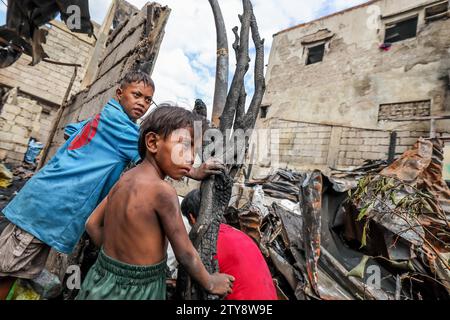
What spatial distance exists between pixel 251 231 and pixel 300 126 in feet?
30.4

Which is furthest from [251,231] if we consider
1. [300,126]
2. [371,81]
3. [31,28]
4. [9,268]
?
[371,81]

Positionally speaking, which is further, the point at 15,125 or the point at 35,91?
the point at 35,91

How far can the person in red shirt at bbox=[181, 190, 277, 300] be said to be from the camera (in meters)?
1.30

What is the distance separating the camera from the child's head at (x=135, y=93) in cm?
177

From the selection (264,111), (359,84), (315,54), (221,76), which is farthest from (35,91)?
(359,84)

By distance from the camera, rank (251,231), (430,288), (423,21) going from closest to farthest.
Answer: (430,288) < (251,231) < (423,21)

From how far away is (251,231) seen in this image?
2547 mm

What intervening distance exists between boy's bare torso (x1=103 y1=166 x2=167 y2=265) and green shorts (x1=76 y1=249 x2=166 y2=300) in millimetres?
28

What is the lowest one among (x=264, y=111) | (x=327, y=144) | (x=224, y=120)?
(x=224, y=120)

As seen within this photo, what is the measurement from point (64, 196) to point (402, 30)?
12767 mm

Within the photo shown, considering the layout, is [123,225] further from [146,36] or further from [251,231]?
[146,36]

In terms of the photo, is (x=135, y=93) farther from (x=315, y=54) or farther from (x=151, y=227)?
(x=315, y=54)

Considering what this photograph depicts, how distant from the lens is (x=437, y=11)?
894 centimetres

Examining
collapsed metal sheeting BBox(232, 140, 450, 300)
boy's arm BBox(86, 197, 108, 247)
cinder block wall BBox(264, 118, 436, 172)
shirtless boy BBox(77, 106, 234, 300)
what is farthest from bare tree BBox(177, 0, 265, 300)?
cinder block wall BBox(264, 118, 436, 172)
